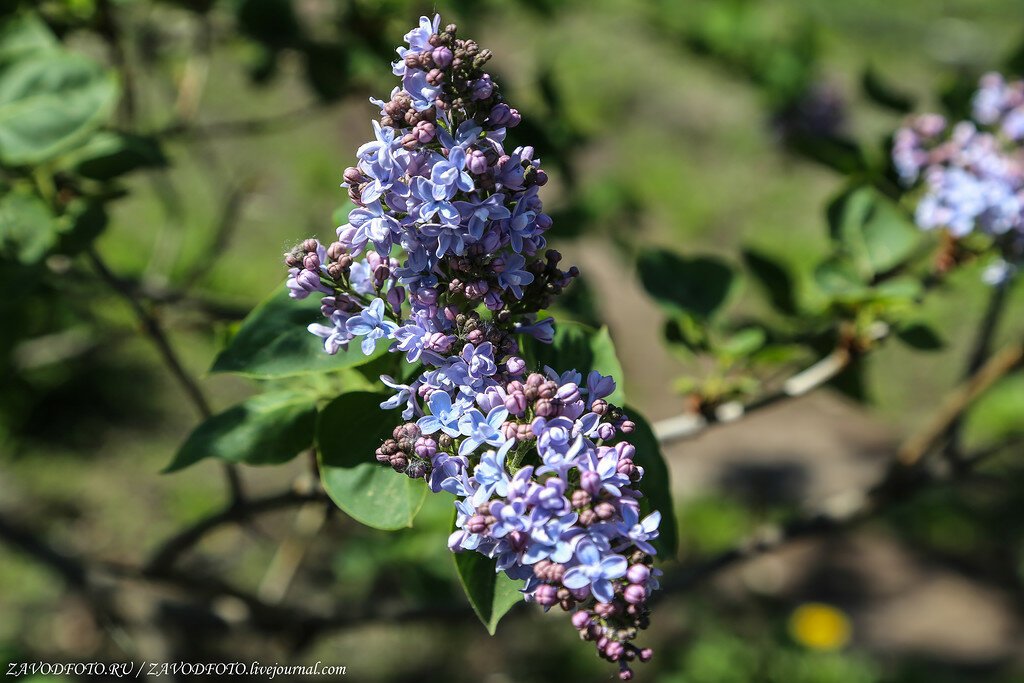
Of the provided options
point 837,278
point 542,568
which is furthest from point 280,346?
point 837,278

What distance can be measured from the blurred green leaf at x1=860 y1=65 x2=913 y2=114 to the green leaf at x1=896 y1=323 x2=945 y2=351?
722 millimetres

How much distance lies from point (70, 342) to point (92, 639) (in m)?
1.09

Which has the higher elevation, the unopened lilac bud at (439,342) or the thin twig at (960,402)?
the unopened lilac bud at (439,342)

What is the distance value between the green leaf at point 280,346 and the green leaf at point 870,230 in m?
1.08

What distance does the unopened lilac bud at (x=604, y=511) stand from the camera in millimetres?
936

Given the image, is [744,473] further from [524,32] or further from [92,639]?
[524,32]

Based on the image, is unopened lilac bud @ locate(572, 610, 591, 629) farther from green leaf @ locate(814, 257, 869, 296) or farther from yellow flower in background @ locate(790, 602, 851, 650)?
yellow flower in background @ locate(790, 602, 851, 650)

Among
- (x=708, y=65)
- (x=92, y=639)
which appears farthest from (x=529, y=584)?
(x=708, y=65)

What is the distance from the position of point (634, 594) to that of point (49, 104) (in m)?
1.28

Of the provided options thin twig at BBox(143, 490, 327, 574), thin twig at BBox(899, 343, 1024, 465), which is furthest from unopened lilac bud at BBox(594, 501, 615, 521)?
thin twig at BBox(899, 343, 1024, 465)

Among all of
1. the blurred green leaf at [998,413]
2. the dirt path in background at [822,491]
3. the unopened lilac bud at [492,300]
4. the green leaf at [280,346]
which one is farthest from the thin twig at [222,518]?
the blurred green leaf at [998,413]

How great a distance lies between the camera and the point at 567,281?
43.9 inches

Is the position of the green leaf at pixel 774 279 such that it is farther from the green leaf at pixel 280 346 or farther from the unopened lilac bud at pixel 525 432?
the unopened lilac bud at pixel 525 432

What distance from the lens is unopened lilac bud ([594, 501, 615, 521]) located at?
3.07ft
